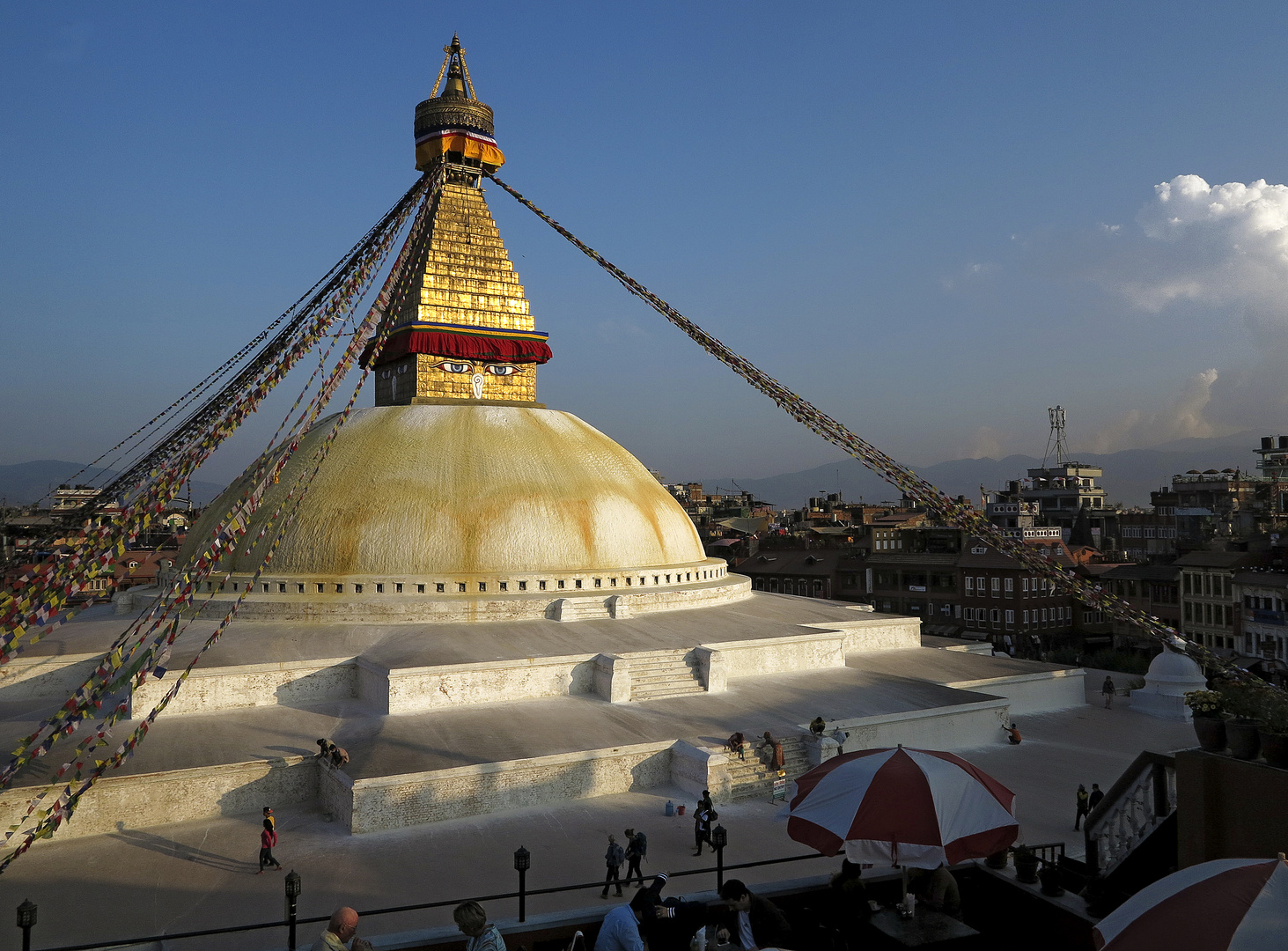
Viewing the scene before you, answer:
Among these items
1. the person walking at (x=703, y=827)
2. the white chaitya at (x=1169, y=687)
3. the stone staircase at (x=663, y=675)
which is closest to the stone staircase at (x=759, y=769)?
the person walking at (x=703, y=827)

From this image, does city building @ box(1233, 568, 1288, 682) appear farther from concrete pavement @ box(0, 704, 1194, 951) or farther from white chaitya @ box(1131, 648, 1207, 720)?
concrete pavement @ box(0, 704, 1194, 951)

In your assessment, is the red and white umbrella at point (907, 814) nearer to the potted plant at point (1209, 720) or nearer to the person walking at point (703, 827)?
the potted plant at point (1209, 720)

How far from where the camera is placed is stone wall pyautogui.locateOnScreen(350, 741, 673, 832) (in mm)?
10422

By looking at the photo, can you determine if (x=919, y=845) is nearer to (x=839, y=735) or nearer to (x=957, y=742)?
(x=839, y=735)

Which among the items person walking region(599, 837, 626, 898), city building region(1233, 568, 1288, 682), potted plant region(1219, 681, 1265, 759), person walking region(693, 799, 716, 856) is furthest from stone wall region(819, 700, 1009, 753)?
city building region(1233, 568, 1288, 682)

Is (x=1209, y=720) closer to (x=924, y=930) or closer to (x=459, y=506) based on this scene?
(x=924, y=930)

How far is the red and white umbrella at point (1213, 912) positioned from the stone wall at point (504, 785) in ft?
25.8

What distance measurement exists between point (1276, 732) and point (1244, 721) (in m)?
0.20

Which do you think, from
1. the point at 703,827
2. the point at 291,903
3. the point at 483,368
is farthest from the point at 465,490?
the point at 291,903

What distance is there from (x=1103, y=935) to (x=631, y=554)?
14592 millimetres

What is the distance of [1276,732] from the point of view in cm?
547

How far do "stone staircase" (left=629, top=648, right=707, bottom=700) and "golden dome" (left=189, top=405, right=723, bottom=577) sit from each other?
359 centimetres

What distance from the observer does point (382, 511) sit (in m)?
17.2

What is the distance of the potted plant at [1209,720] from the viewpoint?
574cm
